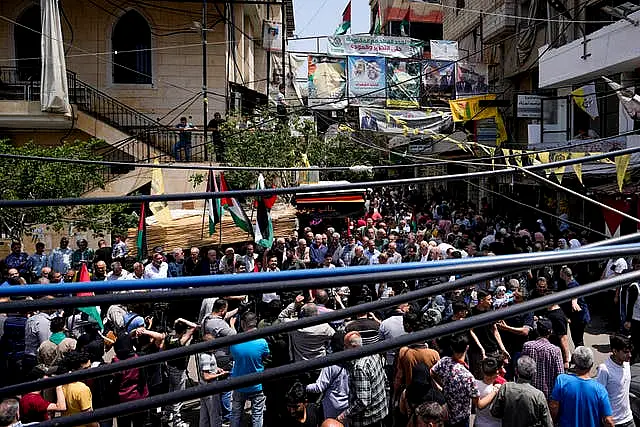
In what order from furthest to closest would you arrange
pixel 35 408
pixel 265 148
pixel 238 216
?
1. pixel 265 148
2. pixel 238 216
3. pixel 35 408

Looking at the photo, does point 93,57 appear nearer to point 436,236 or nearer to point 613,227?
point 436,236

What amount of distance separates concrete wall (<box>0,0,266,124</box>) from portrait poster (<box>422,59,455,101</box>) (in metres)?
8.28

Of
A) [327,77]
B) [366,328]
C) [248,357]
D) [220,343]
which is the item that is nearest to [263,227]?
[366,328]

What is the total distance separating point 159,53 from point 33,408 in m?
17.1

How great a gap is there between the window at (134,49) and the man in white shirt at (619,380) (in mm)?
18276

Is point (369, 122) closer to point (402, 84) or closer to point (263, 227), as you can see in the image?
Answer: point (402, 84)

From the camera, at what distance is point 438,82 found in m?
25.2

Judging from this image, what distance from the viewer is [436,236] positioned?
17672 mm

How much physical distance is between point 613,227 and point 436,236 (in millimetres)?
8811

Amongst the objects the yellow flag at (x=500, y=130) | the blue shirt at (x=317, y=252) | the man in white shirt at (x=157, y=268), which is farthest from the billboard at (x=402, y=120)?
the man in white shirt at (x=157, y=268)

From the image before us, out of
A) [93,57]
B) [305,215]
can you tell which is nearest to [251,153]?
[305,215]

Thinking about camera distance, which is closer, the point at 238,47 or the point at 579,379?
the point at 579,379

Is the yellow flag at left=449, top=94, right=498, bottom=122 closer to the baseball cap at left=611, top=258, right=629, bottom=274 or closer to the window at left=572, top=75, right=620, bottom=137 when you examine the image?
the window at left=572, top=75, right=620, bottom=137

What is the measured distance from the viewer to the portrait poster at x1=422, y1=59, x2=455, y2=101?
979 inches
